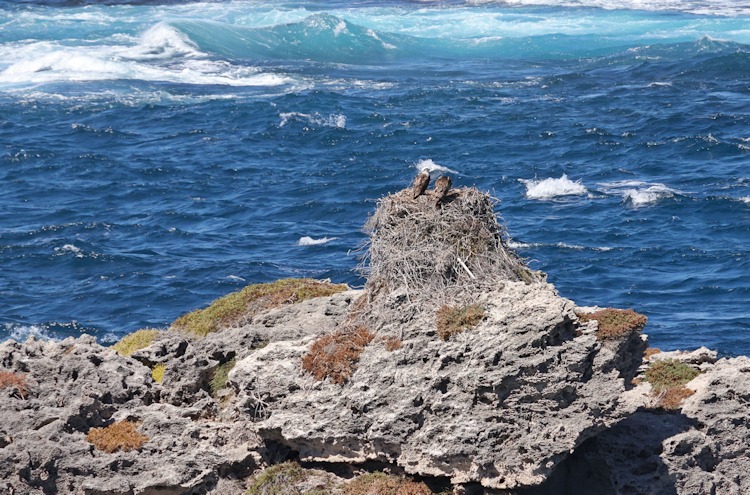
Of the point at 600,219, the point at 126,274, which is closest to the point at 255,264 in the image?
the point at 126,274

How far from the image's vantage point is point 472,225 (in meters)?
18.0

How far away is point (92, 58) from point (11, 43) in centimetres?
1316

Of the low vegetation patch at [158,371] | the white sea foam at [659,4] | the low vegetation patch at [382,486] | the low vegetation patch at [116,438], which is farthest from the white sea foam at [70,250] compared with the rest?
the white sea foam at [659,4]

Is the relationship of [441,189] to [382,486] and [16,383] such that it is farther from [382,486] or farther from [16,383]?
[16,383]

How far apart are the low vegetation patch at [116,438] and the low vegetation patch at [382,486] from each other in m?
3.41

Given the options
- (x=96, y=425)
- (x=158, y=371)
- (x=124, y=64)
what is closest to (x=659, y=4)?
(x=124, y=64)

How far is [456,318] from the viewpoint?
55.2ft

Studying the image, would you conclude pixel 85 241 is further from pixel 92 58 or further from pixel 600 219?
pixel 92 58

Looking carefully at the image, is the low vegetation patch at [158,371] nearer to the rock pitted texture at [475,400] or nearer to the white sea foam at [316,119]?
the rock pitted texture at [475,400]

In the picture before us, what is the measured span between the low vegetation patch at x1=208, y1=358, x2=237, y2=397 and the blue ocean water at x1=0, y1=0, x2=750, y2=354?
1410 cm

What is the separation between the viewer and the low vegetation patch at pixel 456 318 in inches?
655

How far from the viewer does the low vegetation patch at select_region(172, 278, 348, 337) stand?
80.6 feet

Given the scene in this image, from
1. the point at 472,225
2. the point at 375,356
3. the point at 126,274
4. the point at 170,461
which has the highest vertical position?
the point at 472,225

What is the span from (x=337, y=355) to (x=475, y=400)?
252cm
